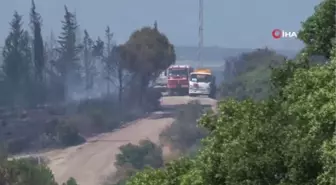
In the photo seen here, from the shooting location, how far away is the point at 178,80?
39219mm

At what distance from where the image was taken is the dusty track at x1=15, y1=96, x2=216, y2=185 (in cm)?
3191

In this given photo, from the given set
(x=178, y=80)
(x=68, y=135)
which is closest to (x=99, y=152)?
(x=68, y=135)

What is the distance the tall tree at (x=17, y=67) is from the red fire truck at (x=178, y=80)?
6.19 meters

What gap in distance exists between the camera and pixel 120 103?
1505 inches

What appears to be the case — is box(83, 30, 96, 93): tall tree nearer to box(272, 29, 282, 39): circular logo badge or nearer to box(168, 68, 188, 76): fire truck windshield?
box(168, 68, 188, 76): fire truck windshield

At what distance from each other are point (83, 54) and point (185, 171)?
31906mm

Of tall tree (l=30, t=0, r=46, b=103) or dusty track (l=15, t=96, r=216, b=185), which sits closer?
dusty track (l=15, t=96, r=216, b=185)

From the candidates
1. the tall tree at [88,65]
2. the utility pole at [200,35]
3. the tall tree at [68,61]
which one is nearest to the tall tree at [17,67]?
the tall tree at [68,61]

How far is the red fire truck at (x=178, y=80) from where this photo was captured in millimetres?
38750

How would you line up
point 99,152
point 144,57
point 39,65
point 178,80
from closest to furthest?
point 99,152
point 144,57
point 178,80
point 39,65

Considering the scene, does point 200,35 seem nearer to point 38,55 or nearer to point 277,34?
point 38,55

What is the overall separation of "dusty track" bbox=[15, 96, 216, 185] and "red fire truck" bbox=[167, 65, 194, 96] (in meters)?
0.39

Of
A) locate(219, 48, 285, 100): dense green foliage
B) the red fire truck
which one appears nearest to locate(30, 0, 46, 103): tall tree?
the red fire truck

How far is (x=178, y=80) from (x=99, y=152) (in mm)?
6243
